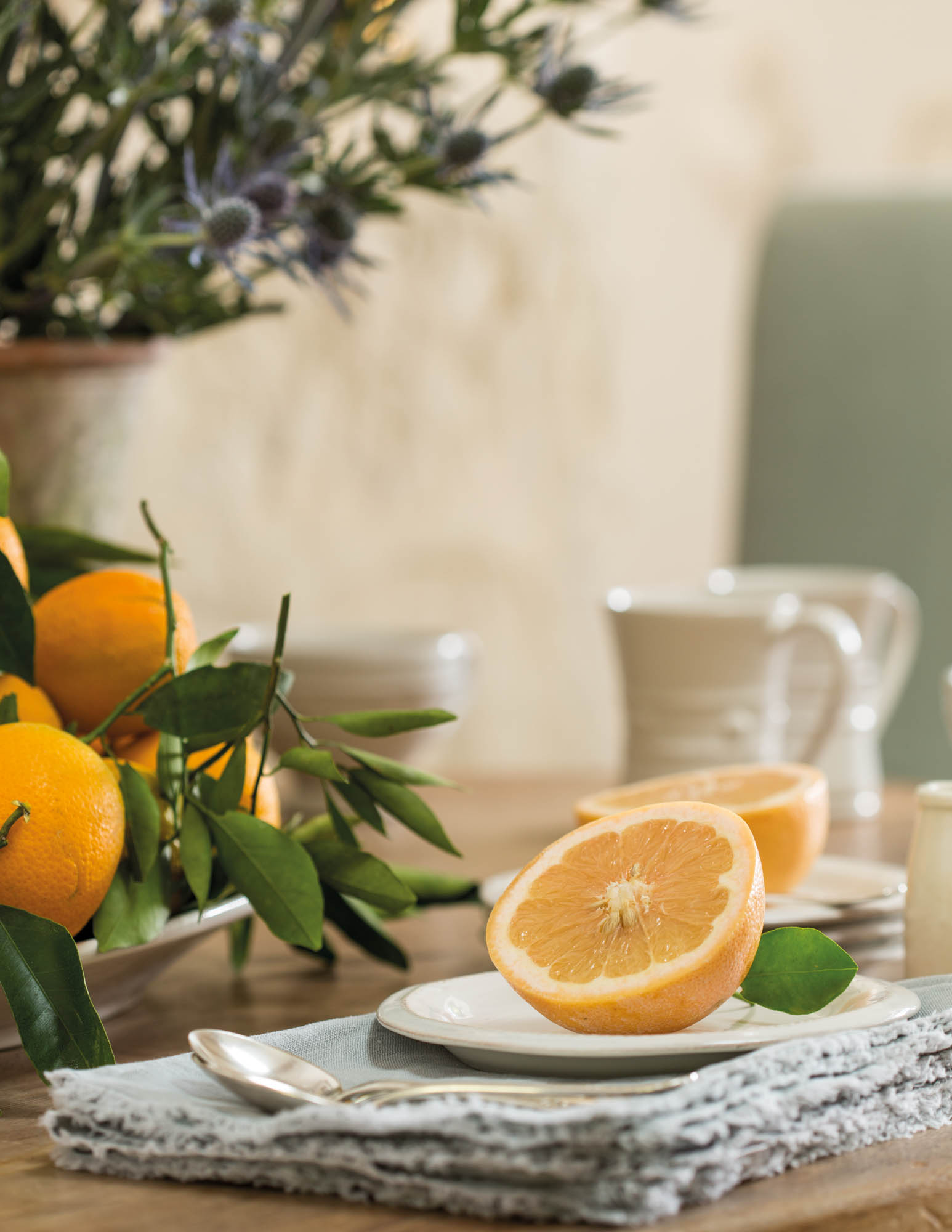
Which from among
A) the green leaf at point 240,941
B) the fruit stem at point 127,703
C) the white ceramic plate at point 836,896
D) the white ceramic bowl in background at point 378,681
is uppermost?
the fruit stem at point 127,703

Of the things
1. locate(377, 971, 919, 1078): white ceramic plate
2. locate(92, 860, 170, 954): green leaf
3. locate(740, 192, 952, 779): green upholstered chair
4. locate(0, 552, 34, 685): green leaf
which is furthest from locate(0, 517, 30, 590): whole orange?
locate(740, 192, 952, 779): green upholstered chair

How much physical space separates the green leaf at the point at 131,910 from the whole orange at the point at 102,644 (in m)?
0.07

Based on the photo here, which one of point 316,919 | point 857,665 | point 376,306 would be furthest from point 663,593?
point 376,306

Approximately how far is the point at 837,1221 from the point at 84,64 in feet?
2.15

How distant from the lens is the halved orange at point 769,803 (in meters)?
0.60

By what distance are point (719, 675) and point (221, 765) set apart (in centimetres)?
46

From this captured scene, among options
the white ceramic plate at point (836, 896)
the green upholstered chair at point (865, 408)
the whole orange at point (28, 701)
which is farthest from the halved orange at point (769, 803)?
the green upholstered chair at point (865, 408)

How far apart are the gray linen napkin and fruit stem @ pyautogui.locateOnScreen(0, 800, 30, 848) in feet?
0.27

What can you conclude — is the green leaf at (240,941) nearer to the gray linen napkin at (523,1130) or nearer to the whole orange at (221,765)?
the whole orange at (221,765)

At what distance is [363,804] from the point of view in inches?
21.1

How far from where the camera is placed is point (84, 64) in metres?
0.74

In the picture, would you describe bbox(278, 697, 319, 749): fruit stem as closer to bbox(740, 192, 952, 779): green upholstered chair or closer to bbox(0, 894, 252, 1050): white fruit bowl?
bbox(0, 894, 252, 1050): white fruit bowl

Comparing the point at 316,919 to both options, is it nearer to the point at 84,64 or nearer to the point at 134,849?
the point at 134,849

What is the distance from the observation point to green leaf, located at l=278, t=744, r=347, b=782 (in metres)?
0.49
